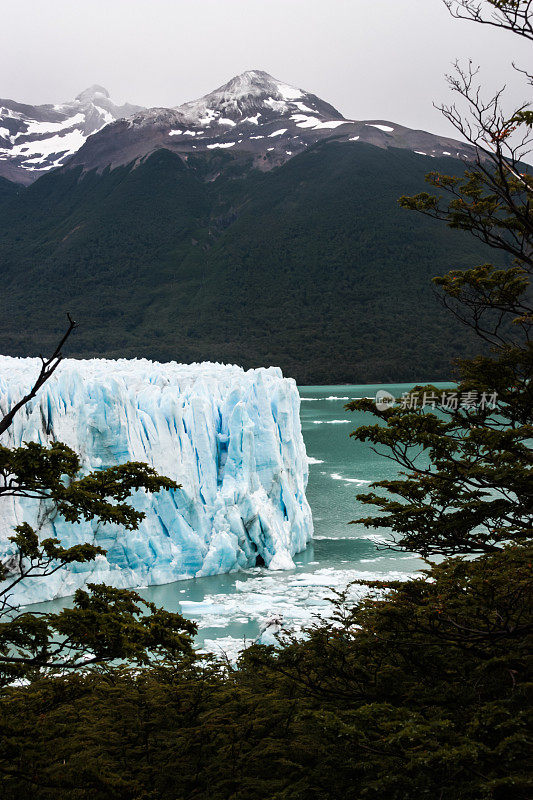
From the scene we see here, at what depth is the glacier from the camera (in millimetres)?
11500

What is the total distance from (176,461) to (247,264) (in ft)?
255

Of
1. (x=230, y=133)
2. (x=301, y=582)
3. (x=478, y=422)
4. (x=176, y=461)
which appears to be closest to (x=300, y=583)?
(x=301, y=582)

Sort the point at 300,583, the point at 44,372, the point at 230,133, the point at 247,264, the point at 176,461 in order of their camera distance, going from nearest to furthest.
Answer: the point at 44,372 → the point at 300,583 → the point at 176,461 → the point at 247,264 → the point at 230,133

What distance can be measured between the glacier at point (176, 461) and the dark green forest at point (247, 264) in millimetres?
45586

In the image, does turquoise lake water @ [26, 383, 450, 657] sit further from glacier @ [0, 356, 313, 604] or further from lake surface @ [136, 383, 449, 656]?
glacier @ [0, 356, 313, 604]

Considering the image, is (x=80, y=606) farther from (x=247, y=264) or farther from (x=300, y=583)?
(x=247, y=264)

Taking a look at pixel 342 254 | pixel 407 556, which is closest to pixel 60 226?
pixel 342 254

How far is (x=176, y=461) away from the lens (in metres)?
13.8

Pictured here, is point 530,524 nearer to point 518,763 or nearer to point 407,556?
point 518,763

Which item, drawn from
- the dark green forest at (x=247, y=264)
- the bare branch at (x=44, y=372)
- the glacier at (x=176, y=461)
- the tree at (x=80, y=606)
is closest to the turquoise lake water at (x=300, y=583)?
the glacier at (x=176, y=461)

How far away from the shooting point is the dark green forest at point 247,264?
66000mm

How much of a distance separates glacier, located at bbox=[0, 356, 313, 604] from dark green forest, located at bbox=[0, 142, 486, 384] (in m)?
45.6

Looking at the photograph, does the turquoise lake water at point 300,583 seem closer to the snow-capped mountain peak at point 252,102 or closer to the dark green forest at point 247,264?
the dark green forest at point 247,264

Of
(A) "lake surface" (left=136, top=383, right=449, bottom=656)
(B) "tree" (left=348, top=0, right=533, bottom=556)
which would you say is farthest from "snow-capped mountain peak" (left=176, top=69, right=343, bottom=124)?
(B) "tree" (left=348, top=0, right=533, bottom=556)
